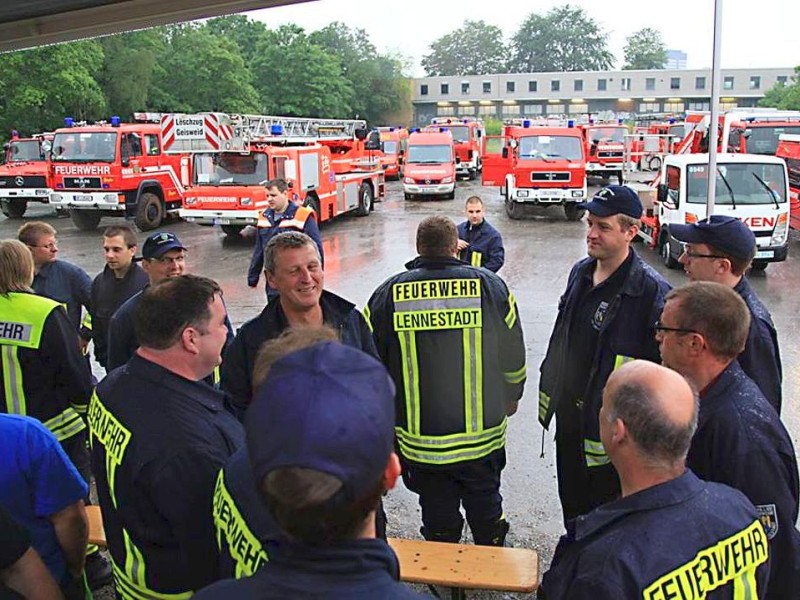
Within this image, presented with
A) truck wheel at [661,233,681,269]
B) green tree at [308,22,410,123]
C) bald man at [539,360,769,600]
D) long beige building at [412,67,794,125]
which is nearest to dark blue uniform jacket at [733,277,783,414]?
bald man at [539,360,769,600]

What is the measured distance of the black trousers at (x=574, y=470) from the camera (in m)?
3.83

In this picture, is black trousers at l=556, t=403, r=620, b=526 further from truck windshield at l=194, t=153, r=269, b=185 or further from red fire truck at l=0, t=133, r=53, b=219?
red fire truck at l=0, t=133, r=53, b=219

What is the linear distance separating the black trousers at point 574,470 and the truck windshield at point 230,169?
12.9 m

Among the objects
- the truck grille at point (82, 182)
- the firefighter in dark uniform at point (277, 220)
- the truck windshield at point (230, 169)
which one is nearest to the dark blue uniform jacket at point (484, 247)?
the firefighter in dark uniform at point (277, 220)

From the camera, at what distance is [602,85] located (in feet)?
277

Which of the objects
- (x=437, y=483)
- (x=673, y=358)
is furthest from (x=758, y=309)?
(x=437, y=483)

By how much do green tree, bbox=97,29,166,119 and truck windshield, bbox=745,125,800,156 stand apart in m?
30.3

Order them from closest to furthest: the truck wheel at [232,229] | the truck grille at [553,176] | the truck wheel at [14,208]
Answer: the truck wheel at [232,229] → the truck grille at [553,176] → the truck wheel at [14,208]

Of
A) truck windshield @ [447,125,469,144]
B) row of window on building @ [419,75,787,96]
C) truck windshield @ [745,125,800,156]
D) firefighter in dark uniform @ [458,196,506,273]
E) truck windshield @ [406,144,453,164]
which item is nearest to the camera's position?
firefighter in dark uniform @ [458,196,506,273]

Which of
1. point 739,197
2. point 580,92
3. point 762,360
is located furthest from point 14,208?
point 580,92

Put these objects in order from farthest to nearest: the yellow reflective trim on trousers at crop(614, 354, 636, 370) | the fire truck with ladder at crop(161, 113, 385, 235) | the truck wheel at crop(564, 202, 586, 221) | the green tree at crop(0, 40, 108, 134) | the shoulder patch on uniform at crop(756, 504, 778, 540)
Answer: the green tree at crop(0, 40, 108, 134) < the truck wheel at crop(564, 202, 586, 221) < the fire truck with ladder at crop(161, 113, 385, 235) < the yellow reflective trim on trousers at crop(614, 354, 636, 370) < the shoulder patch on uniform at crop(756, 504, 778, 540)

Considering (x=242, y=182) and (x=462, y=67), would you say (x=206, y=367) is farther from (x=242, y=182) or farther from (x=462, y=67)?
(x=462, y=67)

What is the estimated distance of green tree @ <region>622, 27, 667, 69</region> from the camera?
11819cm

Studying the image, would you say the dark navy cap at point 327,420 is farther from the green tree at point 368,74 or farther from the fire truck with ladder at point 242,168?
the green tree at point 368,74
